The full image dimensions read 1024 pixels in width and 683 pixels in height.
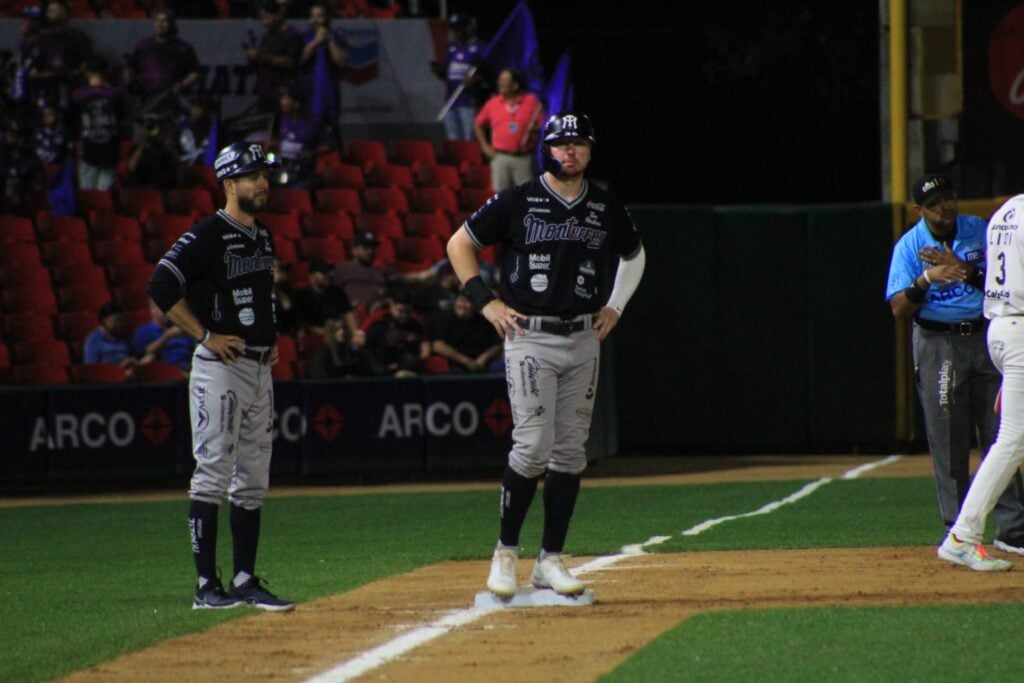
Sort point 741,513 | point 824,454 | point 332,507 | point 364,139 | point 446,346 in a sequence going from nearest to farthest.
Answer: point 741,513 < point 332,507 < point 446,346 < point 824,454 < point 364,139

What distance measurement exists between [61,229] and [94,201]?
2.40 feet

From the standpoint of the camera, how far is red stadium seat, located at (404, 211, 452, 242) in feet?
65.1

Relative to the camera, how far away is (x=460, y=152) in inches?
831

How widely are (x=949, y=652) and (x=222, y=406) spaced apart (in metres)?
3.37

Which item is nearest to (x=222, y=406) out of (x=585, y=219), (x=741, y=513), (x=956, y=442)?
(x=585, y=219)

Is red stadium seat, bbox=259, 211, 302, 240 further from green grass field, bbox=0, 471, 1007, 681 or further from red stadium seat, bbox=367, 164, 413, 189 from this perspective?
green grass field, bbox=0, 471, 1007, 681

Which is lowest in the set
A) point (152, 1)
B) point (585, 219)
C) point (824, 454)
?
point (824, 454)

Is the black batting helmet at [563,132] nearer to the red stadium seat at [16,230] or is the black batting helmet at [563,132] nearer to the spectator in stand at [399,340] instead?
the spectator in stand at [399,340]

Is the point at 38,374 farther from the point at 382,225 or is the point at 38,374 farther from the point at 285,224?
the point at 382,225

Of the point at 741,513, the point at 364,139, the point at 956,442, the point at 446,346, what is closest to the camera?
the point at 956,442

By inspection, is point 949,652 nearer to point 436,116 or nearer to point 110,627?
point 110,627

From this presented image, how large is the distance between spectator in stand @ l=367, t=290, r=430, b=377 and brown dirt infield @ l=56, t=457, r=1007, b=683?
23.1 ft

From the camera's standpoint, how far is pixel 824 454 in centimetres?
1881

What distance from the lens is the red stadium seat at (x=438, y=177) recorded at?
2058 cm
